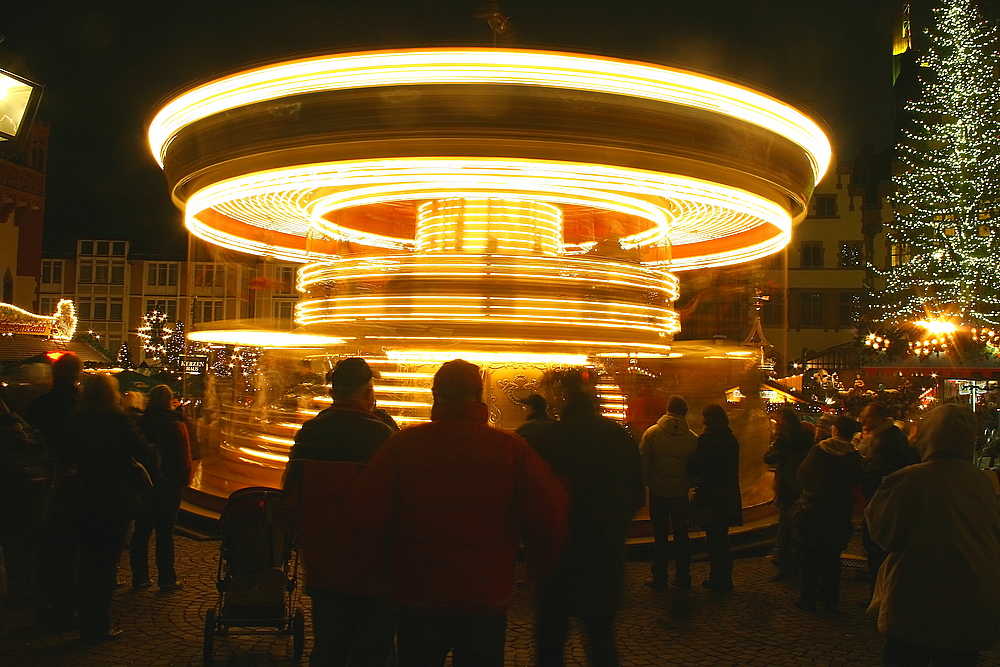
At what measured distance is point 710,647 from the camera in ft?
18.0

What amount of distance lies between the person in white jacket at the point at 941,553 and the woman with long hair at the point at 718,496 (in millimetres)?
3202

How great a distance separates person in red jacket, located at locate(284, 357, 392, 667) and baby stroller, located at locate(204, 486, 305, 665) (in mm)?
1387

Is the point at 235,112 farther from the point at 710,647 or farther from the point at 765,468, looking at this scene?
the point at 765,468

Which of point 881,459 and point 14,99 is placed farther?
point 14,99

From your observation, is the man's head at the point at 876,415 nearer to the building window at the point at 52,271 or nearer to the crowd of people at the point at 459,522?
the crowd of people at the point at 459,522

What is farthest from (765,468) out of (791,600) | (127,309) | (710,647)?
(127,309)

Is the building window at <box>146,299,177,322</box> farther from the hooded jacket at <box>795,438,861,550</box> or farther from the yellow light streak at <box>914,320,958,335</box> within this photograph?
the hooded jacket at <box>795,438,861,550</box>

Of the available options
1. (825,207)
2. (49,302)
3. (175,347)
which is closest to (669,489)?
(825,207)

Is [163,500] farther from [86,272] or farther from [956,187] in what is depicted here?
[86,272]

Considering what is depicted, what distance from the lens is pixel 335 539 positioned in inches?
142

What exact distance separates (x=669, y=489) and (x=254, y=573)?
346 cm

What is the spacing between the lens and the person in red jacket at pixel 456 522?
309 centimetres

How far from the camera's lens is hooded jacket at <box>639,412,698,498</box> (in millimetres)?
6988

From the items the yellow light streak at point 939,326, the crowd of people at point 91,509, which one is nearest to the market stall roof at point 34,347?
the crowd of people at point 91,509
